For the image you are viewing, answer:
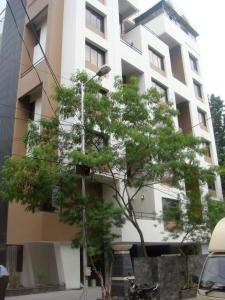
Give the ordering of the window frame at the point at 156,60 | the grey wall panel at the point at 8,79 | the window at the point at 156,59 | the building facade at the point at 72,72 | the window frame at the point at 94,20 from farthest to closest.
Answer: the window at the point at 156,59 < the window frame at the point at 156,60 < the window frame at the point at 94,20 < the grey wall panel at the point at 8,79 < the building facade at the point at 72,72

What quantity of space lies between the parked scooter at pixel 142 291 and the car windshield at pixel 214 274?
520 centimetres

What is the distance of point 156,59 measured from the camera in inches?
1111

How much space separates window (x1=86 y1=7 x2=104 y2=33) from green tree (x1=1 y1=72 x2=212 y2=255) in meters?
8.99

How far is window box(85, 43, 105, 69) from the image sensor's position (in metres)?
22.2

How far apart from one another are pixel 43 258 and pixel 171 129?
1064 centimetres

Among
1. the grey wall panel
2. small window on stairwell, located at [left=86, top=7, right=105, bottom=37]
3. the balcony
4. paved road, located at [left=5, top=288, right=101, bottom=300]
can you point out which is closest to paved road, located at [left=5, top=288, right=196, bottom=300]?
paved road, located at [left=5, top=288, right=101, bottom=300]

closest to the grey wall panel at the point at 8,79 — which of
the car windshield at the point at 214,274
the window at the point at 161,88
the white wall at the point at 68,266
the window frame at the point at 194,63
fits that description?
the white wall at the point at 68,266

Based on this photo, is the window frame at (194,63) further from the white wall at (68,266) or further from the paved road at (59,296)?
the paved road at (59,296)

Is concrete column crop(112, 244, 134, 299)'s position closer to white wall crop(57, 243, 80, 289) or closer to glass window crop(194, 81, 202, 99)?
white wall crop(57, 243, 80, 289)

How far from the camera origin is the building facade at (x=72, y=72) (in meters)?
19.1

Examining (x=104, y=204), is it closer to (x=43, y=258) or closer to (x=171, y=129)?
(x=171, y=129)

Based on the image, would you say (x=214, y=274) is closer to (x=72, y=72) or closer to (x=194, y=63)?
(x=72, y=72)

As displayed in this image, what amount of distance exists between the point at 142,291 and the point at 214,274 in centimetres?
562

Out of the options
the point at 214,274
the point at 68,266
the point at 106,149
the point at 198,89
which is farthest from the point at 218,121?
the point at 214,274
